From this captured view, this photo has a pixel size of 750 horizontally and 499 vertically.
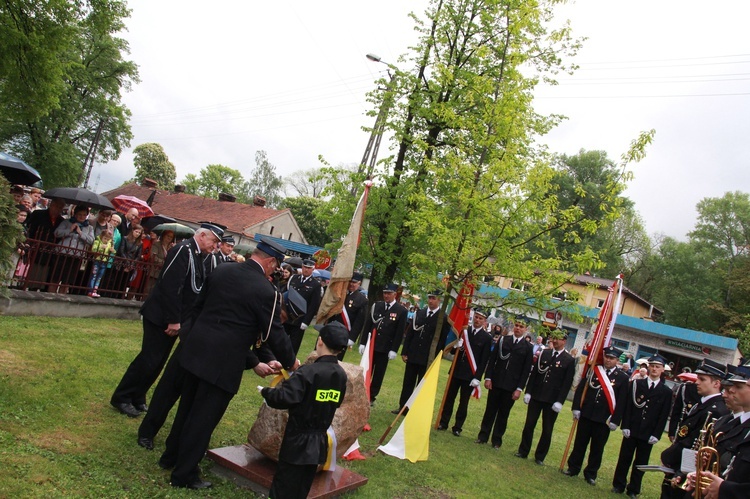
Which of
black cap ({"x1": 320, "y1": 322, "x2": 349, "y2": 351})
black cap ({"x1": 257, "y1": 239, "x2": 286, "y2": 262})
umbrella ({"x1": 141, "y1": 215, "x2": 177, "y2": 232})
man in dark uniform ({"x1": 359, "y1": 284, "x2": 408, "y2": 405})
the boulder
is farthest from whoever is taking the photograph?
umbrella ({"x1": 141, "y1": 215, "x2": 177, "y2": 232})

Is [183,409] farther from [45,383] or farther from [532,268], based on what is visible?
[532,268]

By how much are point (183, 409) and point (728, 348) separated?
38.7 metres

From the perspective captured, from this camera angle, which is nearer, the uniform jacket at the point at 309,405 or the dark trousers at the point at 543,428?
the uniform jacket at the point at 309,405

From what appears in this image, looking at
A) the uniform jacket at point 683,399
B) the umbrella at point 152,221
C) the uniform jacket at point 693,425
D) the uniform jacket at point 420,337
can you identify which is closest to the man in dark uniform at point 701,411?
the uniform jacket at point 693,425

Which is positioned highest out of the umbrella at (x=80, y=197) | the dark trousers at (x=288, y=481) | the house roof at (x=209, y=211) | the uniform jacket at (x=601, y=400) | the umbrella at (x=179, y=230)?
the house roof at (x=209, y=211)

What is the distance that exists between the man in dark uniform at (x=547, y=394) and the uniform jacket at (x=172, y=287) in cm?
662

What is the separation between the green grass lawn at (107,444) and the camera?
14.9 ft

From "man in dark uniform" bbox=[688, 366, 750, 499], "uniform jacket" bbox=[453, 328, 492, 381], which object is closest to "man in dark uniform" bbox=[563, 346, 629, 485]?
"uniform jacket" bbox=[453, 328, 492, 381]

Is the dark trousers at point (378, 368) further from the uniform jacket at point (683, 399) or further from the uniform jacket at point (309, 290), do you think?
the uniform jacket at point (683, 399)

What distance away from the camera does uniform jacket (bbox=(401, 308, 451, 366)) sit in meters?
10.4

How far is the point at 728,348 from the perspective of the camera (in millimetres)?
34469

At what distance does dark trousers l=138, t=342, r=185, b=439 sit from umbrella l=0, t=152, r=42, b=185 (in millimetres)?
6394

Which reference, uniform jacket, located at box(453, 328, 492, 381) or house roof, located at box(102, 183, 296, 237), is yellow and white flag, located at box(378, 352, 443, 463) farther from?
house roof, located at box(102, 183, 296, 237)

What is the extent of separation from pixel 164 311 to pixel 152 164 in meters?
79.8
